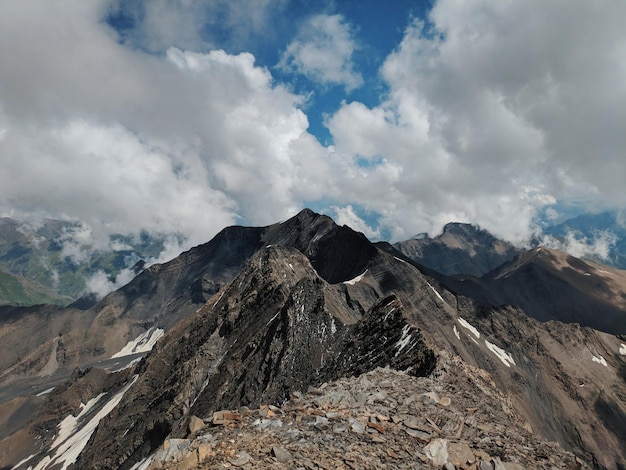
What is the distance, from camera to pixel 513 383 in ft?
324

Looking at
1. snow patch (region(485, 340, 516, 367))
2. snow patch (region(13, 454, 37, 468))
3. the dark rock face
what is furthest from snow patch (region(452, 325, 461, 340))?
snow patch (region(13, 454, 37, 468))

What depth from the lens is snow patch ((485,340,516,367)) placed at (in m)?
108

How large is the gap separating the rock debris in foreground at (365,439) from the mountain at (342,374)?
10 centimetres

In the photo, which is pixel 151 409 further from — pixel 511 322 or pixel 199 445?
pixel 511 322

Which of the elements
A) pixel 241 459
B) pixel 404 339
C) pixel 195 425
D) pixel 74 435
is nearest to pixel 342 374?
pixel 404 339

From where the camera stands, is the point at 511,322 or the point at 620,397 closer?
the point at 620,397

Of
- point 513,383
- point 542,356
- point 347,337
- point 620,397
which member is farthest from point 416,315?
point 620,397

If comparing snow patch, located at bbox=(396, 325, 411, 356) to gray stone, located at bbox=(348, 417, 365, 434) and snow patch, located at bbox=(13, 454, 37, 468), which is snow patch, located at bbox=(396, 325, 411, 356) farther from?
snow patch, located at bbox=(13, 454, 37, 468)

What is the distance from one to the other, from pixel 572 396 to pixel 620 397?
20252mm

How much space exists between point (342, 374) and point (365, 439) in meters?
18.4

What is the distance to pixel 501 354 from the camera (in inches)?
4368

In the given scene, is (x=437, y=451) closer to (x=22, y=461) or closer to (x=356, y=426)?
(x=356, y=426)

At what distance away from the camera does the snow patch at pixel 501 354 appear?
108 m

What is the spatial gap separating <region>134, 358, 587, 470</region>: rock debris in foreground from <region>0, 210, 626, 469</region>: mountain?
0.10 metres
